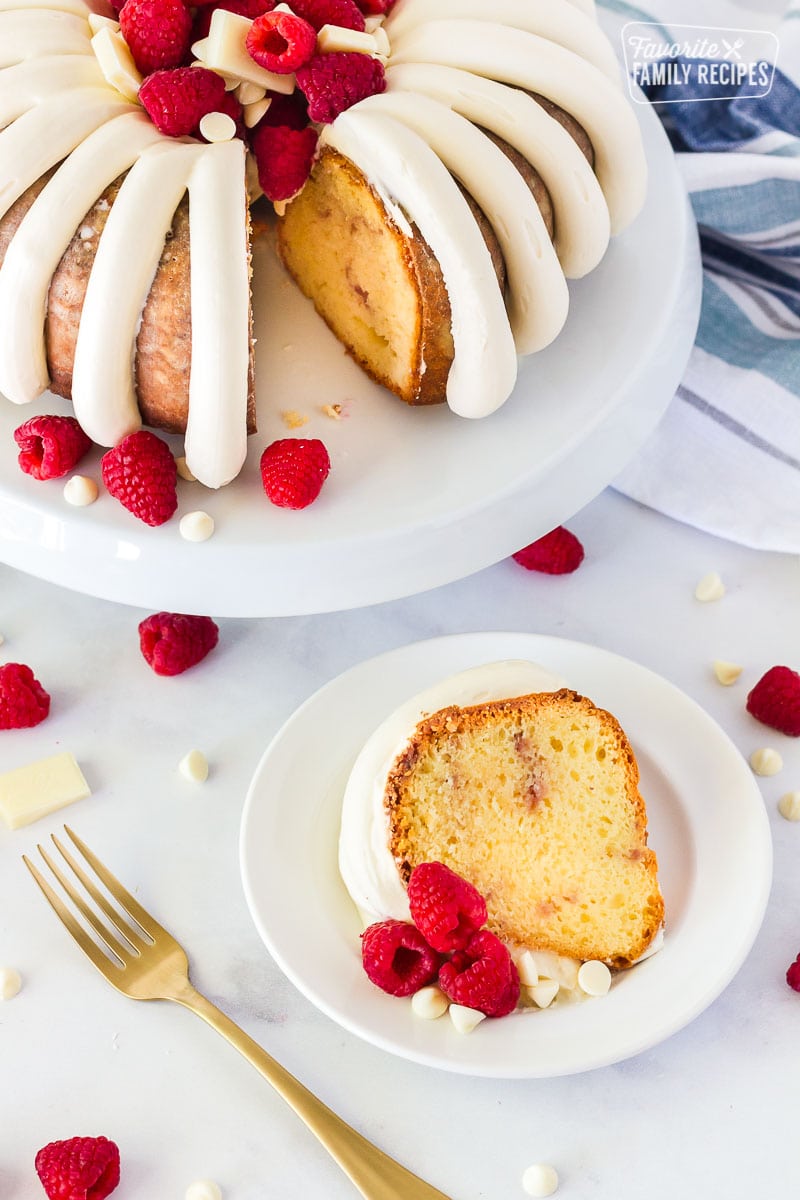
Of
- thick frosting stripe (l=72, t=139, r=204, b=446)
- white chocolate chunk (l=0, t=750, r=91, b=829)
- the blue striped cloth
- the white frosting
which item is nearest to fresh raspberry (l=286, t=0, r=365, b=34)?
thick frosting stripe (l=72, t=139, r=204, b=446)

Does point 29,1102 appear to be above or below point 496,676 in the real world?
below

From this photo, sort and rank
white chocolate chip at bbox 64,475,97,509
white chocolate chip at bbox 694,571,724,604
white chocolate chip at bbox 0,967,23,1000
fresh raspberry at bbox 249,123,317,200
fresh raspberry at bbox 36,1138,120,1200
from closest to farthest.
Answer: fresh raspberry at bbox 36,1138,120,1200 < white chocolate chip at bbox 0,967,23,1000 < white chocolate chip at bbox 64,475,97,509 < fresh raspberry at bbox 249,123,317,200 < white chocolate chip at bbox 694,571,724,604

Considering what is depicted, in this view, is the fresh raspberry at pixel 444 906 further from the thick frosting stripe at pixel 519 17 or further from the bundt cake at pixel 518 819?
the thick frosting stripe at pixel 519 17

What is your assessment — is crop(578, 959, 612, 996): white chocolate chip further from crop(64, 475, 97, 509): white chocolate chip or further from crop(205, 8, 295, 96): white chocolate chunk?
crop(205, 8, 295, 96): white chocolate chunk

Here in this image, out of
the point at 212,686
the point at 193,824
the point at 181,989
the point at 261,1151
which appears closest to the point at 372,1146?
the point at 261,1151

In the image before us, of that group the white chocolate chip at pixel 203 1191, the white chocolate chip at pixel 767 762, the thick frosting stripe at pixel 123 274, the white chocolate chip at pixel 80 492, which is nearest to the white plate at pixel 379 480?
the white chocolate chip at pixel 80 492

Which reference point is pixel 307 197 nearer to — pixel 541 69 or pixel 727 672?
pixel 541 69

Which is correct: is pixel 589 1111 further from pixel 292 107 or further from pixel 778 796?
pixel 292 107
